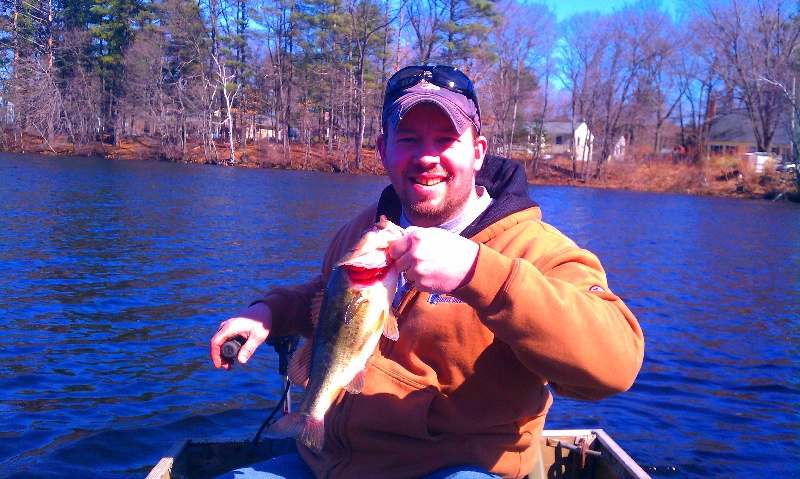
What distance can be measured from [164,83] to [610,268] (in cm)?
4894

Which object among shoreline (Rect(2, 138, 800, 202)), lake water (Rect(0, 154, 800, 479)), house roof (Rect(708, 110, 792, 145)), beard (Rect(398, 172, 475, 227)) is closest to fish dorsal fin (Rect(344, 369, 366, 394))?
beard (Rect(398, 172, 475, 227))

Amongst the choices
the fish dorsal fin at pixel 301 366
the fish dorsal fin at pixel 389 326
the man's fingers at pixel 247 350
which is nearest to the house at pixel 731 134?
the man's fingers at pixel 247 350

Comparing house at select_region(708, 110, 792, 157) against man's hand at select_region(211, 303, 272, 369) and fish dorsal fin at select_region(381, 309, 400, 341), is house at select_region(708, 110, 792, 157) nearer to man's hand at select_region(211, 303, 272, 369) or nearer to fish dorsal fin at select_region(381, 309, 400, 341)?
man's hand at select_region(211, 303, 272, 369)

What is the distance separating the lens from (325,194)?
31.6m

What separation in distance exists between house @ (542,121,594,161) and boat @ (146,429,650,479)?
56427 mm

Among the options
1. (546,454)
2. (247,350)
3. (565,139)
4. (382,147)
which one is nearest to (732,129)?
(565,139)

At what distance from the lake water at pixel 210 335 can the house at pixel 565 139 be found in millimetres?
39276

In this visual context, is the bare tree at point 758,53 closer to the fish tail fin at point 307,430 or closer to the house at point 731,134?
the house at point 731,134

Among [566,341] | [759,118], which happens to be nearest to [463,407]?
[566,341]

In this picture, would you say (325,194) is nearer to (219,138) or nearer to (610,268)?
(610,268)

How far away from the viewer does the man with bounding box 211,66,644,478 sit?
2.43 meters

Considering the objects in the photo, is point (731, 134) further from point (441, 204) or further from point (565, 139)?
point (441, 204)

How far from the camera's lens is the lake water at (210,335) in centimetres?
678

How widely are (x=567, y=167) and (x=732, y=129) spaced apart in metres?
20.7
